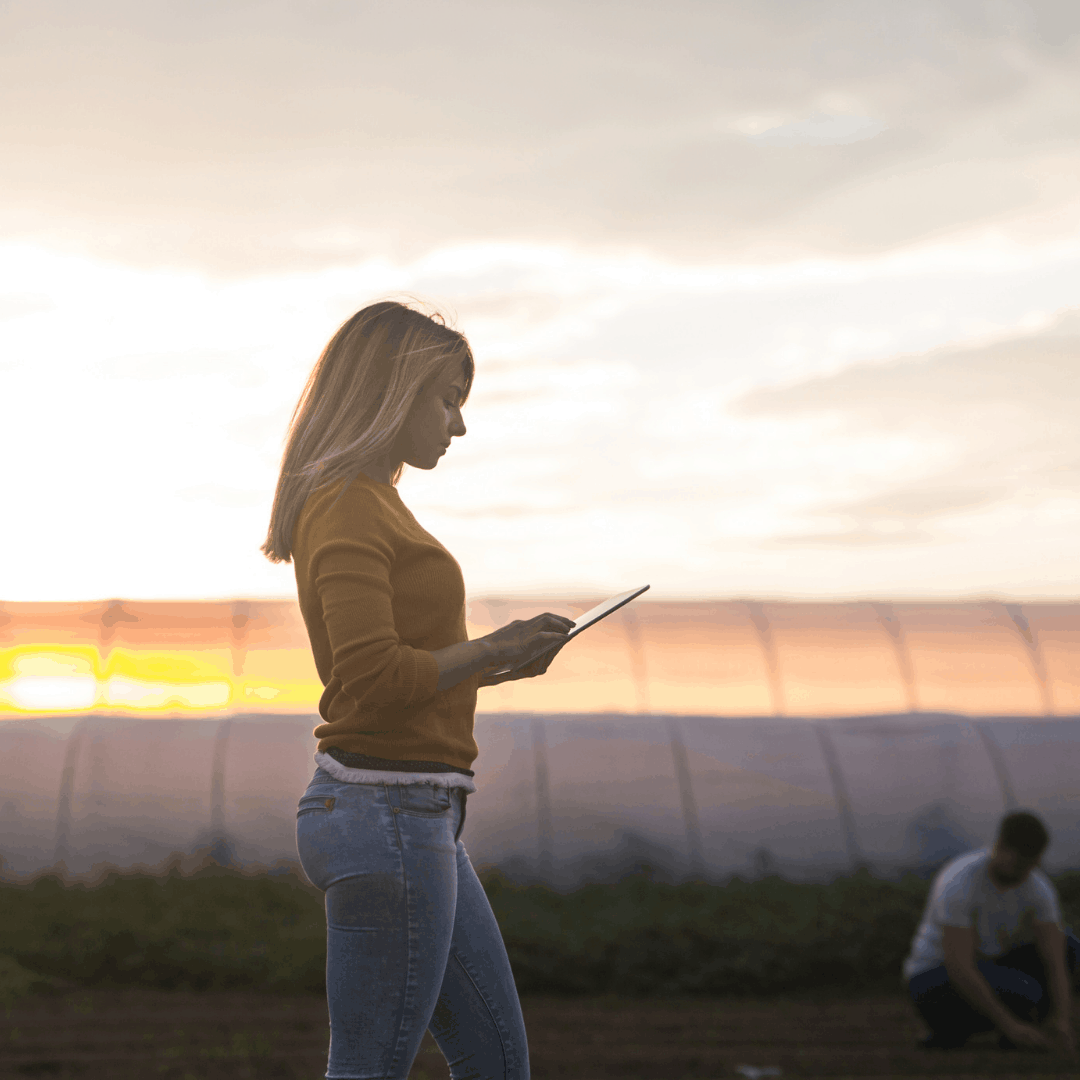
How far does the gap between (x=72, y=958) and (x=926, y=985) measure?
19.6ft

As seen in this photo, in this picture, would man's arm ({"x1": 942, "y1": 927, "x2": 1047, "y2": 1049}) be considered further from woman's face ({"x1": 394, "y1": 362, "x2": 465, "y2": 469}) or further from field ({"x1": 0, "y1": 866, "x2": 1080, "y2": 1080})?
woman's face ({"x1": 394, "y1": 362, "x2": 465, "y2": 469})

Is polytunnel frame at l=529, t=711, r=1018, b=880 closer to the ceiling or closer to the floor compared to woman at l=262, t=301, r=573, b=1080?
closer to the ceiling

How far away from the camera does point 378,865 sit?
1801 mm

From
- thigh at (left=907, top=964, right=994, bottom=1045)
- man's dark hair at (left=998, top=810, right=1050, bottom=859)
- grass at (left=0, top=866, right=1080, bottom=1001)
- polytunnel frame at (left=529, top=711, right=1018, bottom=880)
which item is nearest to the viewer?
man's dark hair at (left=998, top=810, right=1050, bottom=859)

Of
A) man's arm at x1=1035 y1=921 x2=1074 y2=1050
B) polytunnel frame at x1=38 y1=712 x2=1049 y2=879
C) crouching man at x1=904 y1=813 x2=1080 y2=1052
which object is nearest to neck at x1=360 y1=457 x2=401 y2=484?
crouching man at x1=904 y1=813 x2=1080 y2=1052

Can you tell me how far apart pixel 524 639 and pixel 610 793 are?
32.1 ft

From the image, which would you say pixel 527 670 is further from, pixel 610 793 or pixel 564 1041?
pixel 610 793

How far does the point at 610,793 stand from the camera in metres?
11.4

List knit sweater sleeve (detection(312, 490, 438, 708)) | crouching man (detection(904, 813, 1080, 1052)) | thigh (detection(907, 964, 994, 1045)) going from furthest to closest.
A: thigh (detection(907, 964, 994, 1045))
crouching man (detection(904, 813, 1080, 1052))
knit sweater sleeve (detection(312, 490, 438, 708))

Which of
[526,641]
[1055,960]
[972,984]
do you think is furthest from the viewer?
[1055,960]

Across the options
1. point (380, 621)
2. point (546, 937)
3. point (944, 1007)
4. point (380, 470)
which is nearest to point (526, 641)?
point (380, 621)

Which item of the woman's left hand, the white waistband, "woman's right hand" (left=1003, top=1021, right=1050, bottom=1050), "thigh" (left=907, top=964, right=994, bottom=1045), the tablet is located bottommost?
"woman's right hand" (left=1003, top=1021, right=1050, bottom=1050)

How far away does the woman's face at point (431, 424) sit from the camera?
2.00 metres

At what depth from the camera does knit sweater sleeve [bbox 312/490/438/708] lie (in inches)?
69.5
